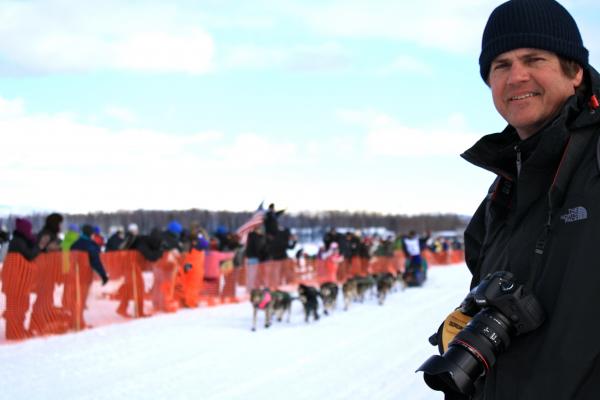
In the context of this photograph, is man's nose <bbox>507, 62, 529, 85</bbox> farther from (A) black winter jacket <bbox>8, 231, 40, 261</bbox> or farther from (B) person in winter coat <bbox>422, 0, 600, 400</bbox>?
(A) black winter jacket <bbox>8, 231, 40, 261</bbox>

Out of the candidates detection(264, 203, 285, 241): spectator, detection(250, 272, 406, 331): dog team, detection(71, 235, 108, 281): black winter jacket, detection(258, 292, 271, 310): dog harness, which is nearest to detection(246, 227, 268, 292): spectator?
detection(264, 203, 285, 241): spectator

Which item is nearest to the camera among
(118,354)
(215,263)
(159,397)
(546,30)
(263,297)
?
(546,30)

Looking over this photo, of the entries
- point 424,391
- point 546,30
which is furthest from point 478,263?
point 424,391

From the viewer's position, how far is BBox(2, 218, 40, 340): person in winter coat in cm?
845

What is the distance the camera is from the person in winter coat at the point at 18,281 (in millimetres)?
8453

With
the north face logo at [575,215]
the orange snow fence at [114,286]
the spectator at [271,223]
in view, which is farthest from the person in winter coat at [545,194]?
the spectator at [271,223]

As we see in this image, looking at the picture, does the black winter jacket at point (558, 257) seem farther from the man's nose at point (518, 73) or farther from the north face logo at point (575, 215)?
the man's nose at point (518, 73)

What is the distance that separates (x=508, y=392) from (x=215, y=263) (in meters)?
12.0

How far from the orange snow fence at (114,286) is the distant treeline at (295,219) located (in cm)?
5918

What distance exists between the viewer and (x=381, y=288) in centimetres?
1412

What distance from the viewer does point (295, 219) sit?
11875 cm

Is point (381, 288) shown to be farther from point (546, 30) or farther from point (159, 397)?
point (546, 30)

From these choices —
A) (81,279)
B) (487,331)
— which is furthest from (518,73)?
(81,279)

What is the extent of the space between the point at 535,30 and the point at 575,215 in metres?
0.53
